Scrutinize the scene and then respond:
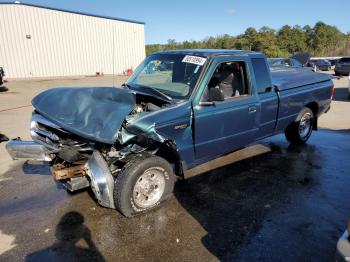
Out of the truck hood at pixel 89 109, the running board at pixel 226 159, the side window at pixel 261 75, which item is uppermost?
the side window at pixel 261 75

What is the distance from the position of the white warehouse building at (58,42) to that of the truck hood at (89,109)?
2415 cm

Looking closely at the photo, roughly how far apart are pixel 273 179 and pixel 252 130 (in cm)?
85

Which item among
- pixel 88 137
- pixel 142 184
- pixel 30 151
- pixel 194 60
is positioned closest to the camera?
pixel 88 137

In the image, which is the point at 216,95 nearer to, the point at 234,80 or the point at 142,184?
the point at 234,80

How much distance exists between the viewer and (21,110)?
11.9 metres

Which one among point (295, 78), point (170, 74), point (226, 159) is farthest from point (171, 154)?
point (295, 78)

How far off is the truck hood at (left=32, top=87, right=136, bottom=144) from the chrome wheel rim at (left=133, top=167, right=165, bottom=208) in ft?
2.33

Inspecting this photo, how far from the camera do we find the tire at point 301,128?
654 cm

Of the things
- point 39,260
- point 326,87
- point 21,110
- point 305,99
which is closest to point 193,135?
point 39,260

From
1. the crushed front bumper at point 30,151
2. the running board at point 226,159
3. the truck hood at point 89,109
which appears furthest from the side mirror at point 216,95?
the crushed front bumper at point 30,151

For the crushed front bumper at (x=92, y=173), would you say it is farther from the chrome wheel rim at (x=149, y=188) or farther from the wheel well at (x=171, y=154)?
the wheel well at (x=171, y=154)

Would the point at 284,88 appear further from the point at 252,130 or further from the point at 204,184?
the point at 204,184

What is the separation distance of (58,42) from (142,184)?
28.0m

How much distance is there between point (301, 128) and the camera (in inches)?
267
